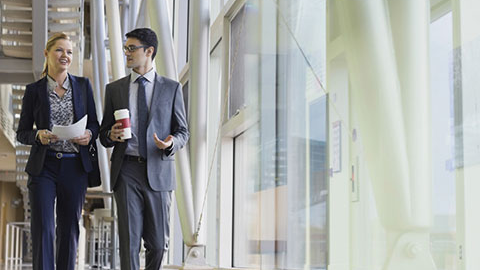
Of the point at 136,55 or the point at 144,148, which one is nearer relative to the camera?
the point at 144,148

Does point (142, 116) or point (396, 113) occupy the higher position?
point (142, 116)

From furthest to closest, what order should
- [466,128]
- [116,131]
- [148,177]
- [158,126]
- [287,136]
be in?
[158,126] → [148,177] → [116,131] → [287,136] → [466,128]

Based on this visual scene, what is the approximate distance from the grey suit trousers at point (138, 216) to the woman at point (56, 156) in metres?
0.25

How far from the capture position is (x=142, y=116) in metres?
3.76

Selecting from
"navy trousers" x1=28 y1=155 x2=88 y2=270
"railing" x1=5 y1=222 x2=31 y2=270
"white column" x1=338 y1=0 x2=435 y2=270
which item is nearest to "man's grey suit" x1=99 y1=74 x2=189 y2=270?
"navy trousers" x1=28 y1=155 x2=88 y2=270

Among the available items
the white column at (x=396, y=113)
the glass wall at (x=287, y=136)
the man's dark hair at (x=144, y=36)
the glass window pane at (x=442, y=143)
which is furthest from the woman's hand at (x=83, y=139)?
the glass window pane at (x=442, y=143)

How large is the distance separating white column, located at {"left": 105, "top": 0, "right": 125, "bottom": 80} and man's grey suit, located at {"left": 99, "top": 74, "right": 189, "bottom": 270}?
5053mm

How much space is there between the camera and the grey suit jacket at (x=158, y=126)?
3.66 metres

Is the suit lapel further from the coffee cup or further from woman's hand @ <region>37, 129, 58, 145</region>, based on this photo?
woman's hand @ <region>37, 129, 58, 145</region>

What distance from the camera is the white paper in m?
3.57

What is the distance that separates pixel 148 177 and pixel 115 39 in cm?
553

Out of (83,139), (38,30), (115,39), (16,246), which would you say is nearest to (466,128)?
(83,139)

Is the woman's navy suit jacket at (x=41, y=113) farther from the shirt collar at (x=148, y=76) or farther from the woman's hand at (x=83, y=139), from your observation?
the shirt collar at (x=148, y=76)

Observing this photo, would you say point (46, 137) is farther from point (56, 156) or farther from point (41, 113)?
point (41, 113)
